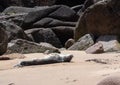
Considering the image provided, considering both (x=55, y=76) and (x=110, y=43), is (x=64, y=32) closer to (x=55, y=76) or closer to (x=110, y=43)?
(x=110, y=43)

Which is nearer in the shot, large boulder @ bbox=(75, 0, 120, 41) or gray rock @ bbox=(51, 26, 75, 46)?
large boulder @ bbox=(75, 0, 120, 41)

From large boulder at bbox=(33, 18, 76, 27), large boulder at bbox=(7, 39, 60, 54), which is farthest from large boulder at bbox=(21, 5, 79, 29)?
large boulder at bbox=(7, 39, 60, 54)

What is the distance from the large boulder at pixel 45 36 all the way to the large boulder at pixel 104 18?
454 centimetres

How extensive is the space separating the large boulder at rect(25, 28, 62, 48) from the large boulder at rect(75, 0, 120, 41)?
4.54 m

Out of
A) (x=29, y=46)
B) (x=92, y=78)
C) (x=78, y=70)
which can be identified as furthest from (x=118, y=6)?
(x=92, y=78)

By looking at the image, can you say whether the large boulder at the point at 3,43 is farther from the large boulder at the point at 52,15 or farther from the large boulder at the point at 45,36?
the large boulder at the point at 52,15

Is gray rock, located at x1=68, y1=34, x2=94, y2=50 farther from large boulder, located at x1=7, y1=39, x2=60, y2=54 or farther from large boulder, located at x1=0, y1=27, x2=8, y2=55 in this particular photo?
large boulder, located at x1=0, y1=27, x2=8, y2=55

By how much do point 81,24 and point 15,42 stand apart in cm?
363

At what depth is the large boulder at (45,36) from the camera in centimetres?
1859

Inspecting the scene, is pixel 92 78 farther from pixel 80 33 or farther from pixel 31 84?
pixel 80 33

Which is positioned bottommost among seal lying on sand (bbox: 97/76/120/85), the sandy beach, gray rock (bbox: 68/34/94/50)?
gray rock (bbox: 68/34/94/50)

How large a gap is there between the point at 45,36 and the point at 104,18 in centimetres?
548

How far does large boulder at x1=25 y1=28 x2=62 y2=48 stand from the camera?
18594 mm

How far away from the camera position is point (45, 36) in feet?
61.3
